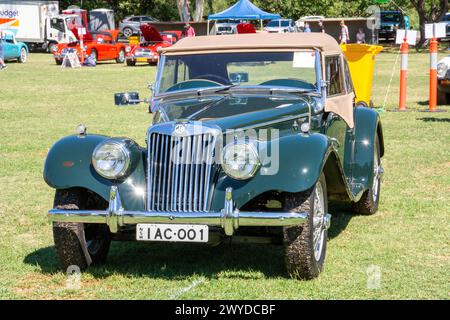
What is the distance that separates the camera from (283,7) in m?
54.6

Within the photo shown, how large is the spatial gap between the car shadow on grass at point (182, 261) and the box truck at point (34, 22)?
3971 centimetres

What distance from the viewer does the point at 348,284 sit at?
18.5 ft

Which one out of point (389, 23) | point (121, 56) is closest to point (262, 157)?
point (121, 56)

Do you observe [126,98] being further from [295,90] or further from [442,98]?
[442,98]

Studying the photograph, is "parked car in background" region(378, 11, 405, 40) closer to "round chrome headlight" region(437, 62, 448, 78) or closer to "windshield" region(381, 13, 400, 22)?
"windshield" region(381, 13, 400, 22)

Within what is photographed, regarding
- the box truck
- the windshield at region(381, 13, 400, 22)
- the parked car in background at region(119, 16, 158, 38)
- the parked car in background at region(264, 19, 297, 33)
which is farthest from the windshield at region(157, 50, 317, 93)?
the parked car in background at region(119, 16, 158, 38)

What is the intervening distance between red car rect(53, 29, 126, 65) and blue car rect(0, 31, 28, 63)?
4.82 ft

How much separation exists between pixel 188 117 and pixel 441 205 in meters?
3.34

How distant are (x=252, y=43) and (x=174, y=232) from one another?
219 cm

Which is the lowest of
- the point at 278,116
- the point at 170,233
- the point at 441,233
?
the point at 441,233

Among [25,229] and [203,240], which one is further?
[25,229]

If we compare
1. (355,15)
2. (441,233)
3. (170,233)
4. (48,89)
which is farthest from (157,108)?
(355,15)

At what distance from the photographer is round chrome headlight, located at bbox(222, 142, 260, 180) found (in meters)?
5.47
